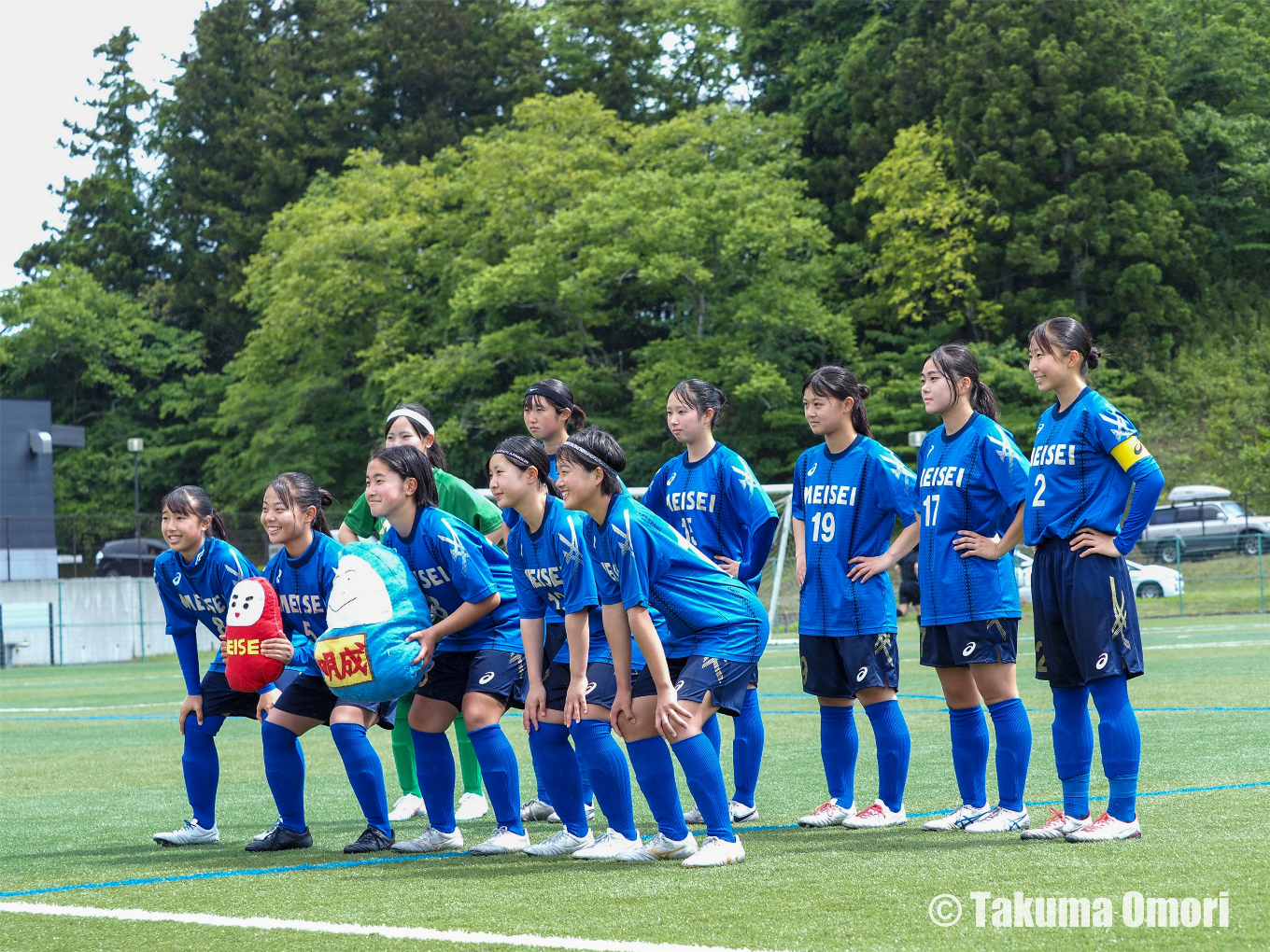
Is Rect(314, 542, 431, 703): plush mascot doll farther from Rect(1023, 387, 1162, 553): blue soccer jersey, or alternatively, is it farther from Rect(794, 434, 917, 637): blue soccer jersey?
Rect(1023, 387, 1162, 553): blue soccer jersey

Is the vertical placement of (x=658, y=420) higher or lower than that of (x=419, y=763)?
higher

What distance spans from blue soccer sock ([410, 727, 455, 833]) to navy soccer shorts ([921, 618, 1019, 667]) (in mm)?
2165

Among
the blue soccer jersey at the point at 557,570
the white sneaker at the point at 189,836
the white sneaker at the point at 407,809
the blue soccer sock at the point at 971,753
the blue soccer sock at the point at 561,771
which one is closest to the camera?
the blue soccer jersey at the point at 557,570

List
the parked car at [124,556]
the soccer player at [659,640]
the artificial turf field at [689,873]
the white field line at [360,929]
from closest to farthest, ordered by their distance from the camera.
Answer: the white field line at [360,929] < the artificial turf field at [689,873] < the soccer player at [659,640] < the parked car at [124,556]

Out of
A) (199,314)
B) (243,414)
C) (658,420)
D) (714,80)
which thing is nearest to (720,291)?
(658,420)

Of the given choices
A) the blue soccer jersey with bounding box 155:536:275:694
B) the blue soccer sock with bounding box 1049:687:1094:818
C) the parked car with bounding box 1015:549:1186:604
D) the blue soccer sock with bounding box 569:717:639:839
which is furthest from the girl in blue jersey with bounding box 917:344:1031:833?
the parked car with bounding box 1015:549:1186:604

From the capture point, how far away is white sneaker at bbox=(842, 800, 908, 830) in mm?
6730

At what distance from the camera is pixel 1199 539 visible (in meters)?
31.4

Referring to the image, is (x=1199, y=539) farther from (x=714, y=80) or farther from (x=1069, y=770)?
(x=1069, y=770)

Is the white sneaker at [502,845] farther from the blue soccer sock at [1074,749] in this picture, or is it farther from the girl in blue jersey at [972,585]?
the blue soccer sock at [1074,749]

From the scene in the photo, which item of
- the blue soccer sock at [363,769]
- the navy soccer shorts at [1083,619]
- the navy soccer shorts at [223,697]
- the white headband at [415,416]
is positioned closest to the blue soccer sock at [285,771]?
the blue soccer sock at [363,769]

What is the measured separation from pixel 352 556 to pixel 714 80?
4429 centimetres

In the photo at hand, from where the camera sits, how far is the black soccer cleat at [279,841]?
670cm

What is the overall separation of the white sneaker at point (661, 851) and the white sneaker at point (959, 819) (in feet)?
4.16
